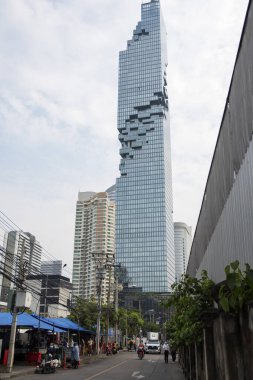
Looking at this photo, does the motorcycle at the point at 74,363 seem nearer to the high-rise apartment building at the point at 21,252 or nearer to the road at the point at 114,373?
the road at the point at 114,373

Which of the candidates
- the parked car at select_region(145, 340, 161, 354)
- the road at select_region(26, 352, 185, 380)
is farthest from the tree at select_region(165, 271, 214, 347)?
the parked car at select_region(145, 340, 161, 354)

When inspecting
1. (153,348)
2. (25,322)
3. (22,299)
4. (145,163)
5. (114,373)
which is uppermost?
(145,163)

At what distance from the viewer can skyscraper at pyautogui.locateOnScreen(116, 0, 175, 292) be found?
488 feet

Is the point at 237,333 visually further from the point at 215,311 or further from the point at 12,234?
A: the point at 12,234

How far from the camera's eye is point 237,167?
6.98m

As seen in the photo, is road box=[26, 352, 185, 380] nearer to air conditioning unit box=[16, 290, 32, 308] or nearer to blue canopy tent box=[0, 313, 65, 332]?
blue canopy tent box=[0, 313, 65, 332]

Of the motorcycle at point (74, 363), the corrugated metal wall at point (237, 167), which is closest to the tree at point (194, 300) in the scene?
the corrugated metal wall at point (237, 167)

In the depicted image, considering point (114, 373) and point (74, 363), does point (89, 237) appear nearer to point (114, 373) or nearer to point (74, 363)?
point (74, 363)

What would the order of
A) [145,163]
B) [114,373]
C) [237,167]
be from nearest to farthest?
[237,167]
[114,373]
[145,163]

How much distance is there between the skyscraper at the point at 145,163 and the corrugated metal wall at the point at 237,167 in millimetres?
139823

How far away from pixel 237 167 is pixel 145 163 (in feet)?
505

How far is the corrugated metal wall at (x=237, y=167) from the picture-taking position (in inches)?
239

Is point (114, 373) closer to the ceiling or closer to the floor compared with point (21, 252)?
closer to the floor

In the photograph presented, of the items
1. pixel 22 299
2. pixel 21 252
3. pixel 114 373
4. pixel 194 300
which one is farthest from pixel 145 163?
pixel 194 300
